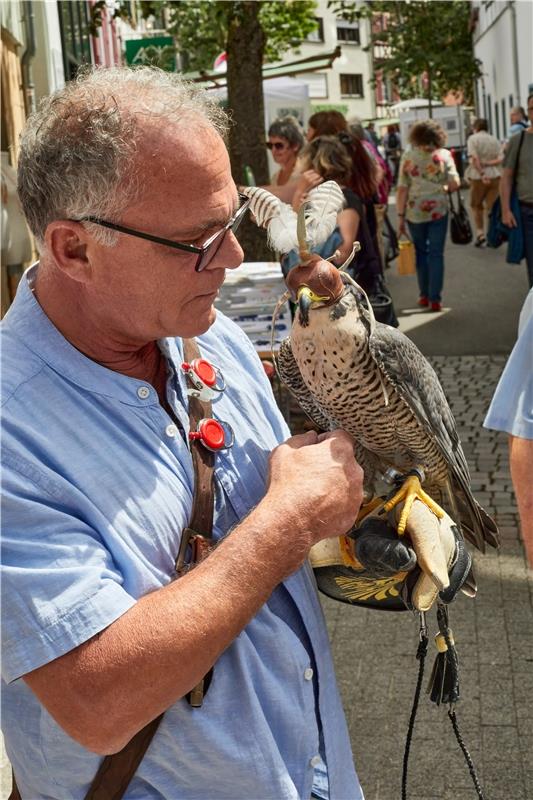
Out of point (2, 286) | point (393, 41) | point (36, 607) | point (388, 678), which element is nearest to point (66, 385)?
point (36, 607)

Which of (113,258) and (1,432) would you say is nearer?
(1,432)

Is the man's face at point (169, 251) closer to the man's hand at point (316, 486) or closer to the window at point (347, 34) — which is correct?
the man's hand at point (316, 486)

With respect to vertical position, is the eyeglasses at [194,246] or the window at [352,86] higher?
the window at [352,86]

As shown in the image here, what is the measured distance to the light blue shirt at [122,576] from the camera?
1419 mm

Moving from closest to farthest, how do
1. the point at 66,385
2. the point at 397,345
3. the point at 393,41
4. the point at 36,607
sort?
the point at 36,607
the point at 66,385
the point at 397,345
the point at 393,41

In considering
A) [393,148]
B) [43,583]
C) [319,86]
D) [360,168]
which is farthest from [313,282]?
[319,86]

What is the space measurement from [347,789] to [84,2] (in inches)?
718

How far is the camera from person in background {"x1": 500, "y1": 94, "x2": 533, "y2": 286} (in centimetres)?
841

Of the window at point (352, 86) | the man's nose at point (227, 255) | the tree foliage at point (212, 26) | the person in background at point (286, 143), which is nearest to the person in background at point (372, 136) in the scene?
the tree foliage at point (212, 26)

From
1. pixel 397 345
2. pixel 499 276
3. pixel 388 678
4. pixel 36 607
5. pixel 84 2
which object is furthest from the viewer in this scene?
pixel 84 2

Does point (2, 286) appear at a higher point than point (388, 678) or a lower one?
higher

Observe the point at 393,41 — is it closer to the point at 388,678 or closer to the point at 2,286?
the point at 2,286

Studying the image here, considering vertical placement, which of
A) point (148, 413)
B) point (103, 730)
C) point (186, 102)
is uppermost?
point (186, 102)

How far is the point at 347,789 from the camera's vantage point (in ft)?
5.98
